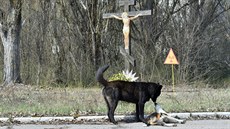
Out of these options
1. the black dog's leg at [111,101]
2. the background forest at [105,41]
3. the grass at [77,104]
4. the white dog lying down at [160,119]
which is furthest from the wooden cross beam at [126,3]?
the white dog lying down at [160,119]

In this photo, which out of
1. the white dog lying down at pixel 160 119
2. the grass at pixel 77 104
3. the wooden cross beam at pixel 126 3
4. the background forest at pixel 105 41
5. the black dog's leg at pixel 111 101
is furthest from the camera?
the background forest at pixel 105 41

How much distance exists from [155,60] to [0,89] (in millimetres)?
7814

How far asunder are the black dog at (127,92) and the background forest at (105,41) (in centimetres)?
1035

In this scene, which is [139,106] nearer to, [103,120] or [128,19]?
[103,120]

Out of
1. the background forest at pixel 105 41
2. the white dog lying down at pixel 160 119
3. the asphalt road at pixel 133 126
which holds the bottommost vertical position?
the asphalt road at pixel 133 126

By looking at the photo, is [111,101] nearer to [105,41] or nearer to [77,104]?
[77,104]

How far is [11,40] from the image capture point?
21.2 metres

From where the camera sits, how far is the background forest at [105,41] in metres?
23.3

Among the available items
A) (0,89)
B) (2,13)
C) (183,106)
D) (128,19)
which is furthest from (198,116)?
(2,13)

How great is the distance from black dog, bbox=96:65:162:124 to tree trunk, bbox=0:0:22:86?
10.3 metres

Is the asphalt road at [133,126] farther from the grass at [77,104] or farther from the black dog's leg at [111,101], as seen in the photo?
the grass at [77,104]

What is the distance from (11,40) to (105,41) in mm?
6002

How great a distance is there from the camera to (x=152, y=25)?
2520cm

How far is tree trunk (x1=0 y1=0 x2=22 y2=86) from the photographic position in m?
21.1
